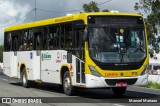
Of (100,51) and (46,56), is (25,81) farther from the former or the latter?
(100,51)

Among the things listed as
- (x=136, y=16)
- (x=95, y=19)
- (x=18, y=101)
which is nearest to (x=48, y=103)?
(x=18, y=101)

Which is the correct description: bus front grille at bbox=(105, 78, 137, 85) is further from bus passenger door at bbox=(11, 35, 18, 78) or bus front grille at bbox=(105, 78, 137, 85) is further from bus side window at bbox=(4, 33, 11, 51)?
bus side window at bbox=(4, 33, 11, 51)

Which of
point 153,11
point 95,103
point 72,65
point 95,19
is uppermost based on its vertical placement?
→ point 153,11

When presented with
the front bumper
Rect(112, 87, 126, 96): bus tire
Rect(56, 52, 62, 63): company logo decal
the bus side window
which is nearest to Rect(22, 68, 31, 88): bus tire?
the bus side window

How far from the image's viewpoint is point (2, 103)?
1538 cm

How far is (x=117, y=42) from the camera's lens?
56.4ft

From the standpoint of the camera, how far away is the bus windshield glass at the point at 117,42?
17.0m

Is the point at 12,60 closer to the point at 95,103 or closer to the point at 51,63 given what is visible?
the point at 51,63

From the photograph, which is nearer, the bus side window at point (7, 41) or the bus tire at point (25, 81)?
the bus tire at point (25, 81)

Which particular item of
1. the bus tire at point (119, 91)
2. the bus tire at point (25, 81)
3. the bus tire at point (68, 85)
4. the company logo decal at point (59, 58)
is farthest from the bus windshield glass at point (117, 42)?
the bus tire at point (25, 81)

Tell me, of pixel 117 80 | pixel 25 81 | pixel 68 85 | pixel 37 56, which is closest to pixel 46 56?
pixel 37 56

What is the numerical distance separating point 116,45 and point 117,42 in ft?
0.47

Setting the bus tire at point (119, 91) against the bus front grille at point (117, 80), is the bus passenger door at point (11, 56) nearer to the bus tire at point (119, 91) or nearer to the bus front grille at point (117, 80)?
the bus tire at point (119, 91)

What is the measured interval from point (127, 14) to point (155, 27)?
105ft
